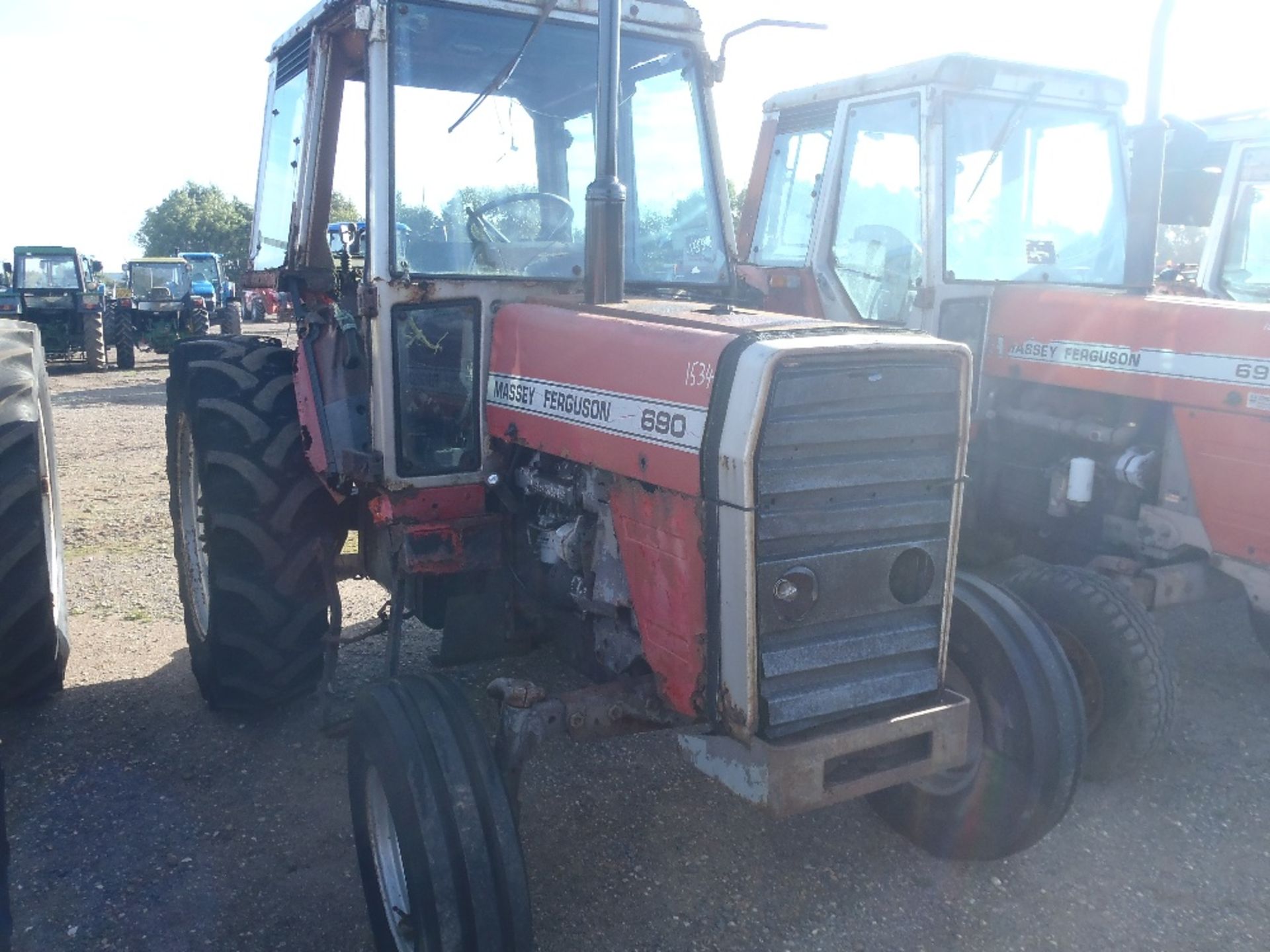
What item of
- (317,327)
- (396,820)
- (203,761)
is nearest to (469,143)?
(317,327)

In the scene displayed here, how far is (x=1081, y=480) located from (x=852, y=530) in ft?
7.85

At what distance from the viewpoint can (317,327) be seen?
12.5ft

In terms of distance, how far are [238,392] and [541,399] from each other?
1.49m

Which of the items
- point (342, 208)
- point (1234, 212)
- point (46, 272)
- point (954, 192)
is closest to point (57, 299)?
point (46, 272)

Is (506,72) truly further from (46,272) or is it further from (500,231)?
(46,272)

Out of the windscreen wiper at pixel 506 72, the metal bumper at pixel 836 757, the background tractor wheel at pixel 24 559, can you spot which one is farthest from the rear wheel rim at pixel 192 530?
the metal bumper at pixel 836 757

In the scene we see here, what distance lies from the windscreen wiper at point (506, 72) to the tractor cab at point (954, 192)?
2.23 m

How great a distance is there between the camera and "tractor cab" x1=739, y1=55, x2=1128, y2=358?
4.87 m

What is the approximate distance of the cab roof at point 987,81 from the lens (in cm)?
482

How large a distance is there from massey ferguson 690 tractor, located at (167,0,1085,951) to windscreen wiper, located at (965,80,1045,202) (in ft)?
5.98

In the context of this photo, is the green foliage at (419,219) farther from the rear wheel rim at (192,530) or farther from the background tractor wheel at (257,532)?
the rear wheel rim at (192,530)

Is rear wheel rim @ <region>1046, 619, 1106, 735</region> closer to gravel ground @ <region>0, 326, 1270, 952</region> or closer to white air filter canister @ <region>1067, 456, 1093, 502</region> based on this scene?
gravel ground @ <region>0, 326, 1270, 952</region>

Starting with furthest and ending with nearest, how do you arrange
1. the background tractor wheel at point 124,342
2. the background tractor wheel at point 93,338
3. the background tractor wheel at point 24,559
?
the background tractor wheel at point 124,342 → the background tractor wheel at point 93,338 → the background tractor wheel at point 24,559

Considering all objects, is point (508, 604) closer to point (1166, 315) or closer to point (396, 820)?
point (396, 820)
